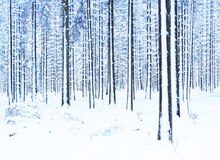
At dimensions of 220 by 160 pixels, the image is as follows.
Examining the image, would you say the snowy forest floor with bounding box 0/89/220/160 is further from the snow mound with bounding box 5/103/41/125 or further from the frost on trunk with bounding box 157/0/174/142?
the frost on trunk with bounding box 157/0/174/142

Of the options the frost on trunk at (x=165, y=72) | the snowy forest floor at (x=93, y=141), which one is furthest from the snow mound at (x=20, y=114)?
the frost on trunk at (x=165, y=72)

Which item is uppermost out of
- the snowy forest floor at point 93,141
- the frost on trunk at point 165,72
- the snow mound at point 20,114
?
the frost on trunk at point 165,72

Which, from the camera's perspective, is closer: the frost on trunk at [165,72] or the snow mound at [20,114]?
the frost on trunk at [165,72]

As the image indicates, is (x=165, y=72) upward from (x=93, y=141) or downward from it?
upward

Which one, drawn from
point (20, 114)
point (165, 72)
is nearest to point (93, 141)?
point (165, 72)

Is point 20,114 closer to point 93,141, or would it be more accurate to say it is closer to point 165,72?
point 93,141

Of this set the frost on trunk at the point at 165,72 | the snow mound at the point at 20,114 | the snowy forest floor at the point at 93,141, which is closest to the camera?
the snowy forest floor at the point at 93,141

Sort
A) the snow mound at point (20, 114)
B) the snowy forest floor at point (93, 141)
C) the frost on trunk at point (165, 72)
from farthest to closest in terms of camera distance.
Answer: the snow mound at point (20, 114) → the frost on trunk at point (165, 72) → the snowy forest floor at point (93, 141)

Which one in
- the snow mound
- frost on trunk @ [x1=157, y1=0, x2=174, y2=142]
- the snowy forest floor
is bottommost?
the snowy forest floor

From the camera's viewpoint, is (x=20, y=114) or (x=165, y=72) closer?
(x=165, y=72)

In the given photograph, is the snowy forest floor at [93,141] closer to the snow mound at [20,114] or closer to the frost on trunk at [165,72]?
the snow mound at [20,114]

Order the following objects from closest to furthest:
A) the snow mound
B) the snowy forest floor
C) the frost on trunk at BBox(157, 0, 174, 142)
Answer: the snowy forest floor → the frost on trunk at BBox(157, 0, 174, 142) → the snow mound

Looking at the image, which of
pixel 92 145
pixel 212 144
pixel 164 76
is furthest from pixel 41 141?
pixel 212 144

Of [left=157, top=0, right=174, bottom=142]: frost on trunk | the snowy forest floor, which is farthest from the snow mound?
[left=157, top=0, right=174, bottom=142]: frost on trunk
